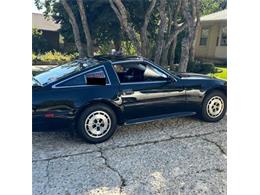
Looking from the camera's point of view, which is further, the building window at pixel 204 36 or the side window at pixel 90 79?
the building window at pixel 204 36

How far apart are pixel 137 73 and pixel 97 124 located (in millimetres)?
1160

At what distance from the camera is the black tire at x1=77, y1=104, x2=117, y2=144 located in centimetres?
446

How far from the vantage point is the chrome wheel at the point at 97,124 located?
4.51 meters

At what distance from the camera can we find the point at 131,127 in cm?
539

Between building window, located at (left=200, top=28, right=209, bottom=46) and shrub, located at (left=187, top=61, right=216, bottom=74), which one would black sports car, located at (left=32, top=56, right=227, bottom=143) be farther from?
building window, located at (left=200, top=28, right=209, bottom=46)

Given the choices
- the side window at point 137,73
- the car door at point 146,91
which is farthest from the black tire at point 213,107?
the side window at point 137,73

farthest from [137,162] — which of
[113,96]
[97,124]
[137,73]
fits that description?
[137,73]

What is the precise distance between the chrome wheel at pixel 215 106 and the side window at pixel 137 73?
107 centimetres

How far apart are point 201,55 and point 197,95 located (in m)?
17.8

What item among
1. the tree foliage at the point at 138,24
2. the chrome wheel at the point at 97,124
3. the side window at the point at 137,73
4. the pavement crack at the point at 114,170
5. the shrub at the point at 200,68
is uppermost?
the tree foliage at the point at 138,24

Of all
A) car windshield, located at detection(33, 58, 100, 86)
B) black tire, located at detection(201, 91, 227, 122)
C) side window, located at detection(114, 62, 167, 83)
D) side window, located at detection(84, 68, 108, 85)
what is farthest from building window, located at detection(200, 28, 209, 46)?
side window, located at detection(84, 68, 108, 85)

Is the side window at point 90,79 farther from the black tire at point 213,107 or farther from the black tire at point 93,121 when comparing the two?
the black tire at point 213,107
